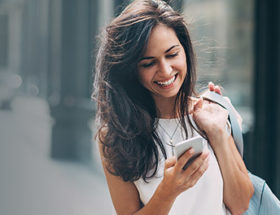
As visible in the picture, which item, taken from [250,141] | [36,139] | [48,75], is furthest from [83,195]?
[250,141]

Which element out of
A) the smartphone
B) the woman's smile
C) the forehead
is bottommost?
the smartphone

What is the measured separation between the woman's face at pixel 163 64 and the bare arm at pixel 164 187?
0.26 metres

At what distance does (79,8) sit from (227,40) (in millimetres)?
1949

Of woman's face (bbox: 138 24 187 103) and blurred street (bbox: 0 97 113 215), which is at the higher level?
woman's face (bbox: 138 24 187 103)

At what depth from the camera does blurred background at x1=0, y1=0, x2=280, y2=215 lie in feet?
13.8

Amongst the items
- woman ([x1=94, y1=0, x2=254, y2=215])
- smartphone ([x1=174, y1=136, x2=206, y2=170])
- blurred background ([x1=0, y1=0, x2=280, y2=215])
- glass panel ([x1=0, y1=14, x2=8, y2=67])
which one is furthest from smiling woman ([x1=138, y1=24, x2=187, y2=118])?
glass panel ([x1=0, y1=14, x2=8, y2=67])

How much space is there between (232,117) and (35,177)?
3338 millimetres

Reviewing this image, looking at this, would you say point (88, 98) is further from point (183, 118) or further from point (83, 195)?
point (183, 118)

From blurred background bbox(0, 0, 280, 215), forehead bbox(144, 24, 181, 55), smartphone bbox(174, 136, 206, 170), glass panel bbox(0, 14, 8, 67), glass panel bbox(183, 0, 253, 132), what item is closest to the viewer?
smartphone bbox(174, 136, 206, 170)

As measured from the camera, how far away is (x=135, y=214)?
141 centimetres

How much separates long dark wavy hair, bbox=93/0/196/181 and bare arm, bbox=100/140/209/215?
0.06 m

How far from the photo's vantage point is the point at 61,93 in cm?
563

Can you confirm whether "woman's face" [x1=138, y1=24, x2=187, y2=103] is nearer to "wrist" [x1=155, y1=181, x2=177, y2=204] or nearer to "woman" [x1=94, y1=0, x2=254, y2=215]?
"woman" [x1=94, y1=0, x2=254, y2=215]

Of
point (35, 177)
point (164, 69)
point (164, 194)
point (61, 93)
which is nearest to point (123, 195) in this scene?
point (164, 194)
